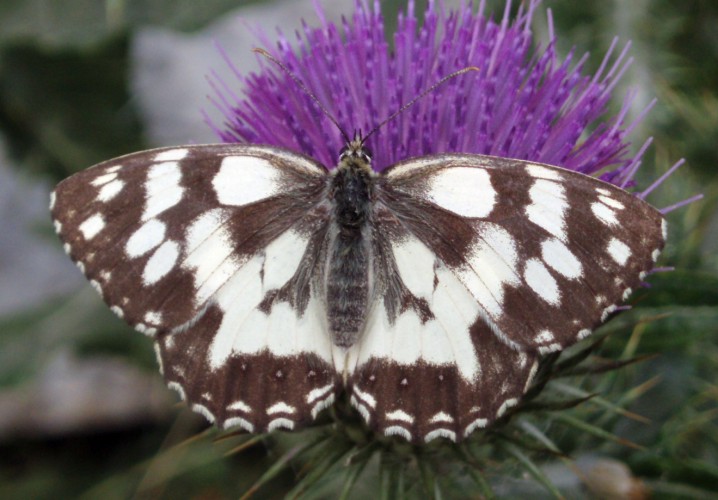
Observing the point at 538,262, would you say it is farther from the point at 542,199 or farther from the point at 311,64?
the point at 311,64

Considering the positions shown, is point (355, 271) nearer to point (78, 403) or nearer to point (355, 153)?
point (355, 153)

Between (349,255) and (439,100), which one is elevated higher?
(439,100)

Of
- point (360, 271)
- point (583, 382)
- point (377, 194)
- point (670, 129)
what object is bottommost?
point (583, 382)

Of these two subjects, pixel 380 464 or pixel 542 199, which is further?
pixel 380 464

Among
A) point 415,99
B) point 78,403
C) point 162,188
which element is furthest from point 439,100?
point 78,403

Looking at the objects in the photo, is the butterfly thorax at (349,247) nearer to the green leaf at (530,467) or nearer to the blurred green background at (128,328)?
the green leaf at (530,467)

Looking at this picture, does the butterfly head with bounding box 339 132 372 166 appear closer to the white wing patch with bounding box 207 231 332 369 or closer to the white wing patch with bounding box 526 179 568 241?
the white wing patch with bounding box 207 231 332 369

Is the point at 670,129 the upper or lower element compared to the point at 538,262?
lower

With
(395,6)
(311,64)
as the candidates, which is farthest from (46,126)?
(311,64)
